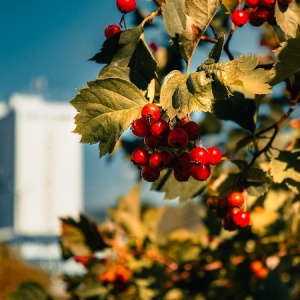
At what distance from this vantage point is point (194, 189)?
1498 millimetres

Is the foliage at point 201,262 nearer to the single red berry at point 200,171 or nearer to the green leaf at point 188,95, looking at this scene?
the single red berry at point 200,171

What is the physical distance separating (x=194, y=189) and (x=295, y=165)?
266 mm

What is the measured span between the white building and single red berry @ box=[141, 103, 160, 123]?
4741cm

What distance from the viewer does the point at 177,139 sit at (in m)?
1.09

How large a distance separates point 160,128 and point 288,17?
464 millimetres

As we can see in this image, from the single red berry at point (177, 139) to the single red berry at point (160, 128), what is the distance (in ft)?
0.05

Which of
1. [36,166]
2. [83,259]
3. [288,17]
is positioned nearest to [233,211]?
[288,17]

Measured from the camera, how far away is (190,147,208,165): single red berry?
3.86 ft

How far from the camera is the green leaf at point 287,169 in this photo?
139cm

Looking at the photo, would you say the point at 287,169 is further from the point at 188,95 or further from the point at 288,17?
the point at 188,95

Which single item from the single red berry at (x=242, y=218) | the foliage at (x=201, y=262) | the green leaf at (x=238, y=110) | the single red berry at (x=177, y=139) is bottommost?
the foliage at (x=201, y=262)

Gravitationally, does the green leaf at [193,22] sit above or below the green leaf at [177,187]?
above

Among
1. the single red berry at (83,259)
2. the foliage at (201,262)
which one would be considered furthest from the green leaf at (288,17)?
the single red berry at (83,259)

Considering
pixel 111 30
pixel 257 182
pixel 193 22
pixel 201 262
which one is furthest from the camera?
pixel 201 262
